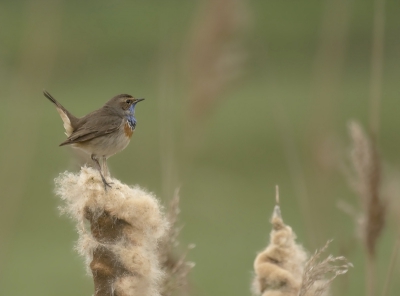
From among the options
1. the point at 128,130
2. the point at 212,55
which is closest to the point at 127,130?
the point at 128,130

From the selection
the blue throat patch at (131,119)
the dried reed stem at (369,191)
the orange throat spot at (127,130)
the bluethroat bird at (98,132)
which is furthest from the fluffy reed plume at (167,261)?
the blue throat patch at (131,119)

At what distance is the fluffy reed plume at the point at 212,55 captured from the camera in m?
3.26

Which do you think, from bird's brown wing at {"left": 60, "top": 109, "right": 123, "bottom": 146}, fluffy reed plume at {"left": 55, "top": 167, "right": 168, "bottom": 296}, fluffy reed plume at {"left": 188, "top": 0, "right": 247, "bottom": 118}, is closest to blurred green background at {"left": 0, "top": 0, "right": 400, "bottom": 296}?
fluffy reed plume at {"left": 188, "top": 0, "right": 247, "bottom": 118}

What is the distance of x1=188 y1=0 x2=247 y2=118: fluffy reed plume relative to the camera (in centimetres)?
326

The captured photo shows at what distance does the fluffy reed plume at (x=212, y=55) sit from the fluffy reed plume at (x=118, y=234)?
4.43 feet

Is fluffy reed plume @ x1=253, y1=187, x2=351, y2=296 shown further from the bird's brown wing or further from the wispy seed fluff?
the bird's brown wing

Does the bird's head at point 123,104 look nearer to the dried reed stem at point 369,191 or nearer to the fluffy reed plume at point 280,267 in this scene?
the dried reed stem at point 369,191

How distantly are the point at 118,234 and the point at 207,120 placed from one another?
4.99 ft

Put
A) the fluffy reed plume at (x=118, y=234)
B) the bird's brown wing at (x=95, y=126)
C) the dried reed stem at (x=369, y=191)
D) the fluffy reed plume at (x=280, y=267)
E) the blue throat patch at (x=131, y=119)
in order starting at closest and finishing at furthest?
the fluffy reed plume at (x=118, y=234)
the fluffy reed plume at (x=280, y=267)
the dried reed stem at (x=369, y=191)
the bird's brown wing at (x=95, y=126)
the blue throat patch at (x=131, y=119)

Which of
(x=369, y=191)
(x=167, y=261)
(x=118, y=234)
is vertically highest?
(x=369, y=191)

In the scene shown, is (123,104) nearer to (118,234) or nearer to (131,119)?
(131,119)

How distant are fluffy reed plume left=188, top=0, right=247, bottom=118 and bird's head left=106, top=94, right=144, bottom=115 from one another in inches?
9.9

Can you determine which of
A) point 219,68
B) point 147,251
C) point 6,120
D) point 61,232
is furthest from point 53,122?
point 147,251

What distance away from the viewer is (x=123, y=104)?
136 inches
